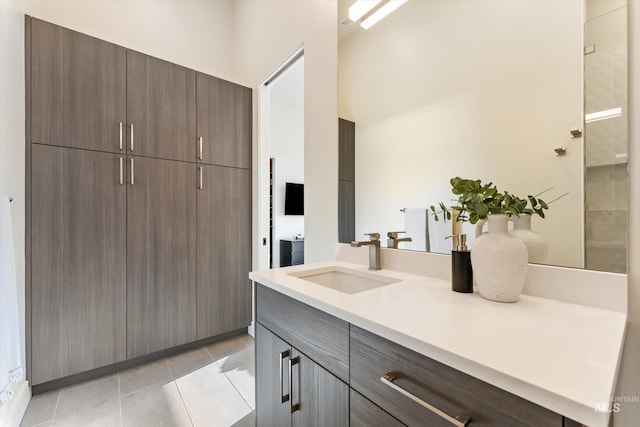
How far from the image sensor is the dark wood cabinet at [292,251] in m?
4.00

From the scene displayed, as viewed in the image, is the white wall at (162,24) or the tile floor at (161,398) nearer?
the tile floor at (161,398)

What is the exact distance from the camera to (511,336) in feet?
1.90

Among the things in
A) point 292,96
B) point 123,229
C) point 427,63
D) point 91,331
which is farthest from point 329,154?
point 292,96

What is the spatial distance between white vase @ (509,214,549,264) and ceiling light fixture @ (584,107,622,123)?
1.04 ft

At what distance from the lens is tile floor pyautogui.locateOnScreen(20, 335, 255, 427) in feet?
4.90

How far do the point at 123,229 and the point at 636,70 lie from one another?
2.61m

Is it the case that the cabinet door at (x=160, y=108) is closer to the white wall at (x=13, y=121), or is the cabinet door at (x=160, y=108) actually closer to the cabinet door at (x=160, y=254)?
the cabinet door at (x=160, y=254)

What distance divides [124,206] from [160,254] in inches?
16.8

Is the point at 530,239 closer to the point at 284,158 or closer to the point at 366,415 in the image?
the point at 366,415

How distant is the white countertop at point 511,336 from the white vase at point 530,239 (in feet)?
0.43

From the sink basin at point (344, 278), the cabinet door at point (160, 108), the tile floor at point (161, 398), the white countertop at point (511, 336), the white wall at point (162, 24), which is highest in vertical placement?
the white wall at point (162, 24)

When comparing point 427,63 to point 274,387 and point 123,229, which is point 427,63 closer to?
point 274,387

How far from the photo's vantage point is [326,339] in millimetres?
822

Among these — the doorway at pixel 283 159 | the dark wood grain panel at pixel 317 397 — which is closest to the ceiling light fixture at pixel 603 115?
the dark wood grain panel at pixel 317 397
